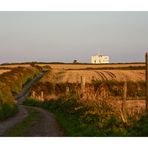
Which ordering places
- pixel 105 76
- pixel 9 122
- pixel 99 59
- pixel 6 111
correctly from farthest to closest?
pixel 99 59 → pixel 105 76 → pixel 6 111 → pixel 9 122

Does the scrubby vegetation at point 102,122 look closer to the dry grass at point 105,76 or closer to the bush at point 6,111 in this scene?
the bush at point 6,111

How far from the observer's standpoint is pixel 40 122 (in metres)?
28.5

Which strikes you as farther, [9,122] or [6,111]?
[6,111]

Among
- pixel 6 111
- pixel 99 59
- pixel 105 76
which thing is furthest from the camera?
pixel 99 59

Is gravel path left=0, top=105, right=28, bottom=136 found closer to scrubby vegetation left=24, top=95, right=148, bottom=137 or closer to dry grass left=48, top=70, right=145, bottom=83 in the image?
scrubby vegetation left=24, top=95, right=148, bottom=137

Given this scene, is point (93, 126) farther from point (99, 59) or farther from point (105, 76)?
point (99, 59)

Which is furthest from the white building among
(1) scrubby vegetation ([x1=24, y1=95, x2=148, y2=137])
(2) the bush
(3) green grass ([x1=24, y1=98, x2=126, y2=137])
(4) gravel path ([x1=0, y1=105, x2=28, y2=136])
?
(3) green grass ([x1=24, y1=98, x2=126, y2=137])

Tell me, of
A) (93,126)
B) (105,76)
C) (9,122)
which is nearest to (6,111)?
(9,122)

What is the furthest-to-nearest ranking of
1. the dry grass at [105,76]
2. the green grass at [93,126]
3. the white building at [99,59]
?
the white building at [99,59] → the dry grass at [105,76] → the green grass at [93,126]

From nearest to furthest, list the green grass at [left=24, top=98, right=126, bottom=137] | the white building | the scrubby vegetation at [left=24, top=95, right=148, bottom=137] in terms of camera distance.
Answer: the scrubby vegetation at [left=24, top=95, right=148, bottom=137]
the green grass at [left=24, top=98, right=126, bottom=137]
the white building

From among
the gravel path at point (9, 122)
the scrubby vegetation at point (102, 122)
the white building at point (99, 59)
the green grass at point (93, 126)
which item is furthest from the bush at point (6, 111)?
the white building at point (99, 59)

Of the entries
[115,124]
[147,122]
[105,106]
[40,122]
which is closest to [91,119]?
[105,106]

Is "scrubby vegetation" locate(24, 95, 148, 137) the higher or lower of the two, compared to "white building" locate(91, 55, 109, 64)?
lower

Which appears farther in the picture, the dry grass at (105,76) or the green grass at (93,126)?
the dry grass at (105,76)
